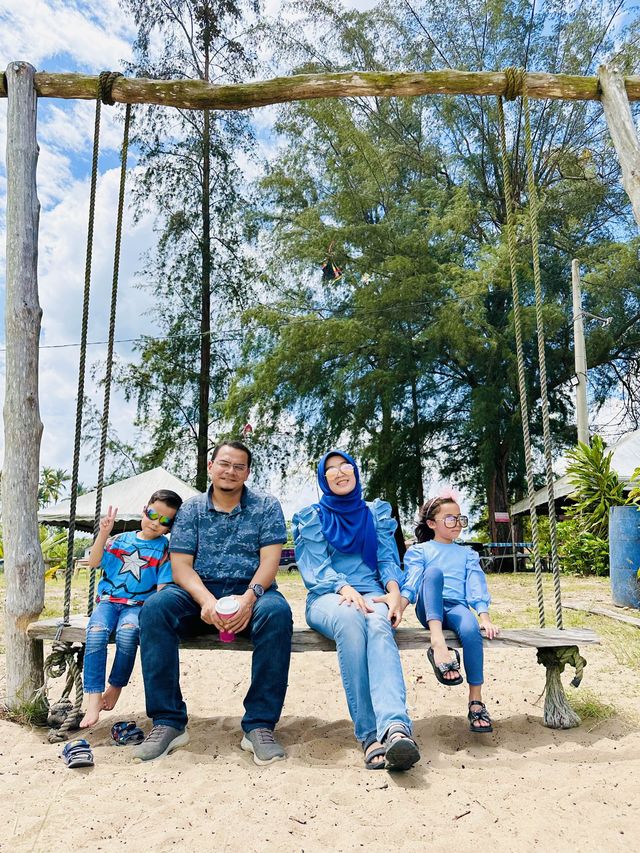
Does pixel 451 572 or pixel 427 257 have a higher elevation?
pixel 427 257

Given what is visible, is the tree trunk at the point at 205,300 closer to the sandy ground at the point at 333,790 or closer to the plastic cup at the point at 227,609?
the sandy ground at the point at 333,790

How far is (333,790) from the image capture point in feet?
8.14

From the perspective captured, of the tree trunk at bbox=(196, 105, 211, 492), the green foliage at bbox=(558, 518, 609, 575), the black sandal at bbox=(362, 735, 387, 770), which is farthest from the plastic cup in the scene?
the tree trunk at bbox=(196, 105, 211, 492)

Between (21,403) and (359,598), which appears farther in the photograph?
(21,403)

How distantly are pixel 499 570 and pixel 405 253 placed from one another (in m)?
7.54

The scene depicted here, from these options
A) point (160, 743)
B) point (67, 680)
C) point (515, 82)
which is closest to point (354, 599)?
point (160, 743)

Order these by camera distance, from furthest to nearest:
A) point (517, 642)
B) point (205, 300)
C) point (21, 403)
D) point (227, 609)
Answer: point (205, 300) → point (21, 403) → point (517, 642) → point (227, 609)

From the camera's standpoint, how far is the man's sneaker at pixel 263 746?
281 centimetres

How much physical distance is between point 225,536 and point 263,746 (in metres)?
0.85

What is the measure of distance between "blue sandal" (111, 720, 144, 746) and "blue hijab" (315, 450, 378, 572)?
1149 millimetres

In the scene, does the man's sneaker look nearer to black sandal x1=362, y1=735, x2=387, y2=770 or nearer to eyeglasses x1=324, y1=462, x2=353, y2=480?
black sandal x1=362, y1=735, x2=387, y2=770

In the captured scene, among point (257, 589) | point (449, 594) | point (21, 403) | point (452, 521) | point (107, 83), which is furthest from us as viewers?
point (107, 83)

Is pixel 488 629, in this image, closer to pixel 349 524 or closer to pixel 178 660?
pixel 349 524

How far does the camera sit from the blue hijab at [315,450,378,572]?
3.28 m
